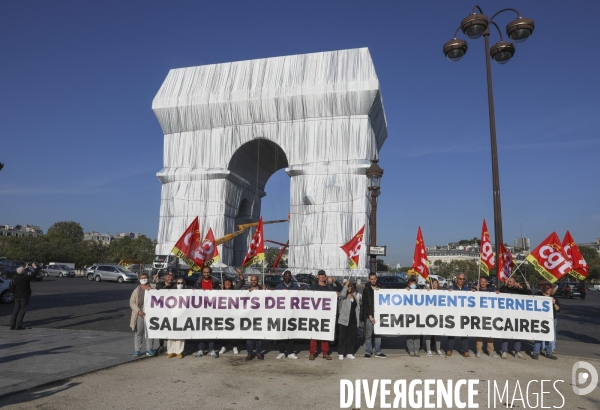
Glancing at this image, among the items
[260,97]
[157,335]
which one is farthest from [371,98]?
[157,335]

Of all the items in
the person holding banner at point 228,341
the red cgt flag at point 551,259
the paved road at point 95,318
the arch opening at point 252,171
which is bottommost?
the paved road at point 95,318

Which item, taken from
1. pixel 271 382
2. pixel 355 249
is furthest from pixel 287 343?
pixel 355 249

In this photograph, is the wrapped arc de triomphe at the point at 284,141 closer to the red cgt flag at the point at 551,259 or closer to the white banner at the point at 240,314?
the red cgt flag at the point at 551,259

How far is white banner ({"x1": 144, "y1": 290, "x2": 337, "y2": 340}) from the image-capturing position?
8.45 m

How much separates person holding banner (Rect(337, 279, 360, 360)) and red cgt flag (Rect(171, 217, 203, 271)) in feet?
13.9

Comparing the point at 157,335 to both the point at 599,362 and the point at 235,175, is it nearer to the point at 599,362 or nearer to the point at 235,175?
the point at 599,362

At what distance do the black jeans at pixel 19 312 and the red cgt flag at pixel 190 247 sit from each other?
3.92 metres

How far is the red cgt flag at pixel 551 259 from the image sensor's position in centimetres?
1009

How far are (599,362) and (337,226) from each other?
84.2 ft

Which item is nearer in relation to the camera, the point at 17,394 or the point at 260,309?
the point at 17,394

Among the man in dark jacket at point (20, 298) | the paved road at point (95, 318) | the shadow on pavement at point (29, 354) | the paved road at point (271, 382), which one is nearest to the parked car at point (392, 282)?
the paved road at point (95, 318)

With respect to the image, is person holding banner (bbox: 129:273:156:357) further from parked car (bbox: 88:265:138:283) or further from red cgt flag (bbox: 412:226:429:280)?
parked car (bbox: 88:265:138:283)

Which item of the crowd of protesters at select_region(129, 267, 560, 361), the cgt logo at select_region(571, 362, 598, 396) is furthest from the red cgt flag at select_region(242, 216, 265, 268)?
the cgt logo at select_region(571, 362, 598, 396)

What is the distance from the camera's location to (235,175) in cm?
3912
